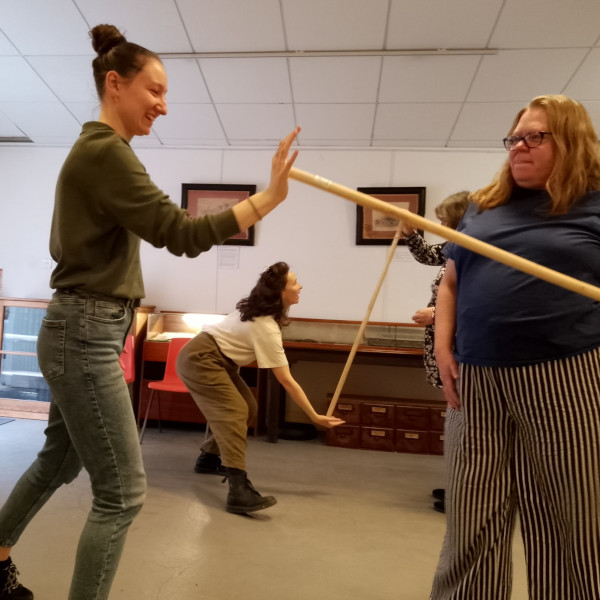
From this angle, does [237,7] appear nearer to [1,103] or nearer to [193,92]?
[193,92]

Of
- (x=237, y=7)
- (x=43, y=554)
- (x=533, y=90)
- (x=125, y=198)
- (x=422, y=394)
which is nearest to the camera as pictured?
(x=125, y=198)

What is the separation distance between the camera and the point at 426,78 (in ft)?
11.0

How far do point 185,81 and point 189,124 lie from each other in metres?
0.45

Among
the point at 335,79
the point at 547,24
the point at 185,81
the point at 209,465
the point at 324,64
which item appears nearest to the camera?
the point at 209,465

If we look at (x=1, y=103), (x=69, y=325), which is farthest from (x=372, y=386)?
(x=1, y=103)

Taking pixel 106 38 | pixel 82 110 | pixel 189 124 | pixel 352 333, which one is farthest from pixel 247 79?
pixel 106 38

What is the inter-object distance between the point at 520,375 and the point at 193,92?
132 inches

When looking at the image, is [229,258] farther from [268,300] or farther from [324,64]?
[268,300]

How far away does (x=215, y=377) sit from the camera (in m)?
2.33

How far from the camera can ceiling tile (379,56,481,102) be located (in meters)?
3.21

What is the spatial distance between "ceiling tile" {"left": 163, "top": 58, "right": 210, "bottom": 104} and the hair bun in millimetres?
2509

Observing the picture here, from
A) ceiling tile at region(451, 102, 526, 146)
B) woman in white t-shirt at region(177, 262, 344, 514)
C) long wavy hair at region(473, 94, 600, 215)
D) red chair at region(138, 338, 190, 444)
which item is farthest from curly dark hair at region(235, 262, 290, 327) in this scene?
ceiling tile at region(451, 102, 526, 146)

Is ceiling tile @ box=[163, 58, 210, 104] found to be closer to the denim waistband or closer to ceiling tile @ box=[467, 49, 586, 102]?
ceiling tile @ box=[467, 49, 586, 102]

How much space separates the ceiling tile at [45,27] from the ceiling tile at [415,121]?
6.99ft
